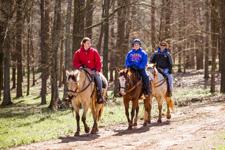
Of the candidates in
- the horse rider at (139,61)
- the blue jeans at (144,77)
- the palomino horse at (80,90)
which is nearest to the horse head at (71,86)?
the palomino horse at (80,90)

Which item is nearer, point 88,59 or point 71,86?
point 71,86

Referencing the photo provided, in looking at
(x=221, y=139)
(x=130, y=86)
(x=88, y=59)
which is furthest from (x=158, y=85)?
(x=221, y=139)

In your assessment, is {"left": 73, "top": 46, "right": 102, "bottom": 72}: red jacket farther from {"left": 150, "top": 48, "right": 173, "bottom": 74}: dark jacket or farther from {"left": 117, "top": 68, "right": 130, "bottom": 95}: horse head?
{"left": 150, "top": 48, "right": 173, "bottom": 74}: dark jacket

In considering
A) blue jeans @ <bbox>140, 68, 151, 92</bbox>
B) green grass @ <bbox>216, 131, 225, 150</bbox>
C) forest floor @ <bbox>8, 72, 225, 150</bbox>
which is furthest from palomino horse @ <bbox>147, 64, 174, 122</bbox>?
green grass @ <bbox>216, 131, 225, 150</bbox>

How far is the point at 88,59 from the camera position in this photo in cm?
1071

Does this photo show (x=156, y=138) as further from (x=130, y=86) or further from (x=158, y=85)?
(x=158, y=85)

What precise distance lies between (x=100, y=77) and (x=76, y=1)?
818 centimetres

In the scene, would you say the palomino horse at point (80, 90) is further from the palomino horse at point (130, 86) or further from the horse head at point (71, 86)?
the palomino horse at point (130, 86)

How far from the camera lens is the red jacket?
10703 millimetres

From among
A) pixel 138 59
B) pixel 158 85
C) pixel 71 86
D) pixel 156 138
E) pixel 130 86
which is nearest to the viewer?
pixel 156 138

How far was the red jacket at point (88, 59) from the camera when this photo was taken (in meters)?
10.7

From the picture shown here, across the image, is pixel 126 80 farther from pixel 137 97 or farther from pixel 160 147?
pixel 160 147

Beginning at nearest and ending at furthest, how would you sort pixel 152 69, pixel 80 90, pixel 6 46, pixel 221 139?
pixel 221 139
pixel 80 90
pixel 152 69
pixel 6 46

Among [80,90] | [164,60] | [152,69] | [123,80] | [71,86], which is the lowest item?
[80,90]
